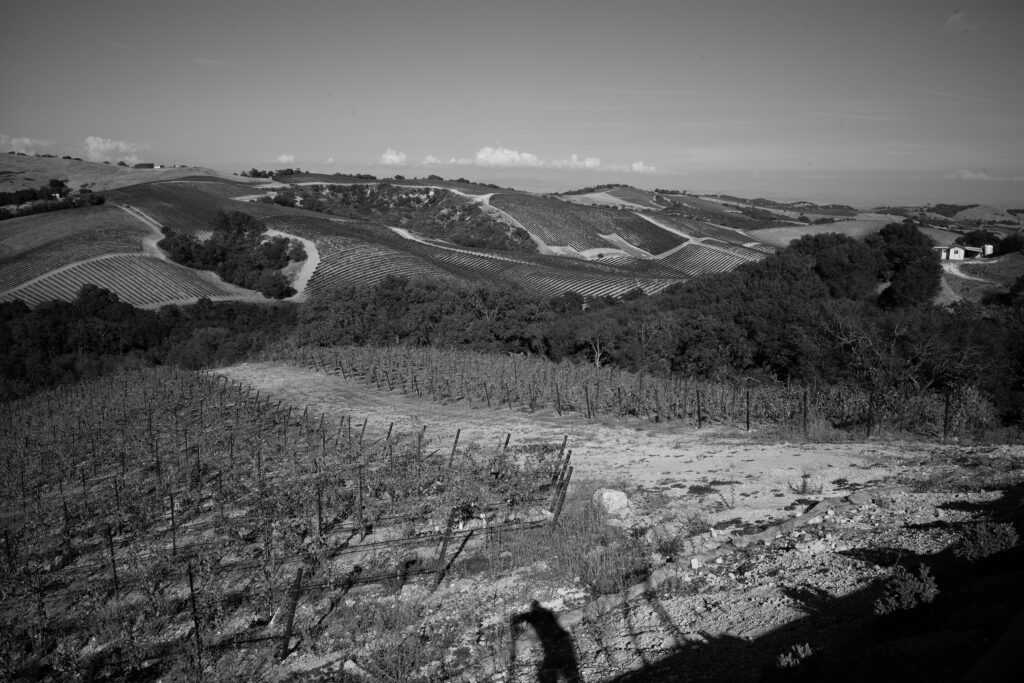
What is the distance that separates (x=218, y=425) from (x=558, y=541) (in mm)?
11018

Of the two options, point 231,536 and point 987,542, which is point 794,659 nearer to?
point 987,542

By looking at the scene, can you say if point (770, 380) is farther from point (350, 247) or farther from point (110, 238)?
point (110, 238)

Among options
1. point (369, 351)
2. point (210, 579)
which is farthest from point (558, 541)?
point (369, 351)

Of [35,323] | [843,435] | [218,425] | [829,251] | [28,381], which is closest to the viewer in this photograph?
[843,435]

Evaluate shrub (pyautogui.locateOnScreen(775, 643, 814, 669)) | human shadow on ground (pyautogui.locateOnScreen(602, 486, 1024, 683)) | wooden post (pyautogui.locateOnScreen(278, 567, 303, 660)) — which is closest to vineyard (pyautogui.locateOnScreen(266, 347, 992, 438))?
human shadow on ground (pyautogui.locateOnScreen(602, 486, 1024, 683))

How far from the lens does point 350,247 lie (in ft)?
231

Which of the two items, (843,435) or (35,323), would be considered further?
(35,323)

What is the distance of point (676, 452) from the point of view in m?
11.6

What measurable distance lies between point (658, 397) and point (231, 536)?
31.5ft

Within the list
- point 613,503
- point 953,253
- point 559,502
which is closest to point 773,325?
point 613,503

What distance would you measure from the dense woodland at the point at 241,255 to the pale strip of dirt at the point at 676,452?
48640mm

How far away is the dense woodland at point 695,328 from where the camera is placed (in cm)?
1877

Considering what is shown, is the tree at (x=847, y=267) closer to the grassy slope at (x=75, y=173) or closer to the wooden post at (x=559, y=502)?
the wooden post at (x=559, y=502)

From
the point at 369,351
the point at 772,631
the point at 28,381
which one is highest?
the point at 772,631
